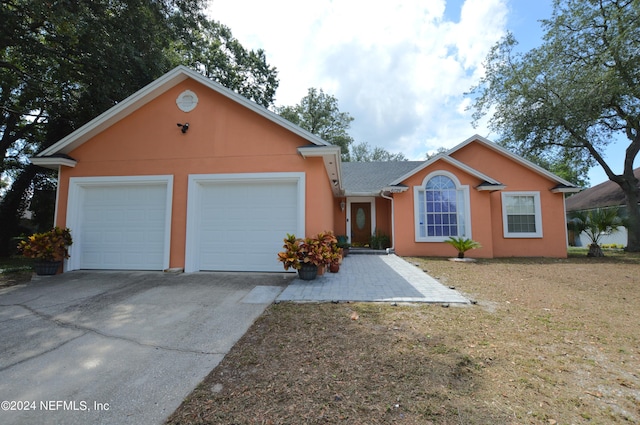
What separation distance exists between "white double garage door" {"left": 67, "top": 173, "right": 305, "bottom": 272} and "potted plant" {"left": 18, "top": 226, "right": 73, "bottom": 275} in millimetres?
334

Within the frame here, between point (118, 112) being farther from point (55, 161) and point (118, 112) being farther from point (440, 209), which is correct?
point (440, 209)

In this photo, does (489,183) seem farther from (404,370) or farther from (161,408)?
(161,408)

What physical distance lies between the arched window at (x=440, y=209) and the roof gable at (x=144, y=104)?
6047mm

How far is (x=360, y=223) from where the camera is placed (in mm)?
13758

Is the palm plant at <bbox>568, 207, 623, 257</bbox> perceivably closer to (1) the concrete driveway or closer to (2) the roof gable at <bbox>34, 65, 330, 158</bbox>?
(2) the roof gable at <bbox>34, 65, 330, 158</bbox>

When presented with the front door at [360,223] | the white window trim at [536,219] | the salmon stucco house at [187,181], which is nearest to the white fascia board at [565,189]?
the white window trim at [536,219]

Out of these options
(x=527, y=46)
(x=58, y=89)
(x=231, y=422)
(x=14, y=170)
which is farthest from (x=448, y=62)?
(x=14, y=170)

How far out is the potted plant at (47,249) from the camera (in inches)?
252

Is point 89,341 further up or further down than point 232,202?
further down

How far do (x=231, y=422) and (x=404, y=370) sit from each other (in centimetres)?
150

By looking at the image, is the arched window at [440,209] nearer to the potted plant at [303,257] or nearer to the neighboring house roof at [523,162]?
the neighboring house roof at [523,162]

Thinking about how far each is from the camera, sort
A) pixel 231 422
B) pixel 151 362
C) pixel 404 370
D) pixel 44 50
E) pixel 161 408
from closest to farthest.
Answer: pixel 231 422 → pixel 161 408 → pixel 404 370 → pixel 151 362 → pixel 44 50

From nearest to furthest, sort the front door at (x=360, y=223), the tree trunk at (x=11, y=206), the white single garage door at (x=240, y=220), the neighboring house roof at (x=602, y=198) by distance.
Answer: the white single garage door at (x=240, y=220)
the tree trunk at (x=11, y=206)
the front door at (x=360, y=223)
the neighboring house roof at (x=602, y=198)

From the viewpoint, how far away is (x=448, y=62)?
10.1 m
